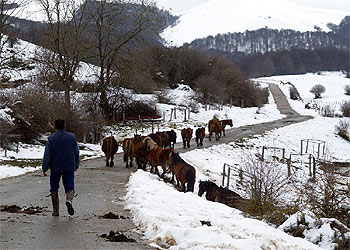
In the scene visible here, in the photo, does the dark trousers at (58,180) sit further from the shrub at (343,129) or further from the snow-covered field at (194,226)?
the shrub at (343,129)

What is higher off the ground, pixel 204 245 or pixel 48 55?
pixel 48 55

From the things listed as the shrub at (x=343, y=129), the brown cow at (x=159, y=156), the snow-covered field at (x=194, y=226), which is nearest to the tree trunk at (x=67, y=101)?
the brown cow at (x=159, y=156)

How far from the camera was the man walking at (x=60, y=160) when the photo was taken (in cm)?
734

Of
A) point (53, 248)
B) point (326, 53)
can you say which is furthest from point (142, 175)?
point (326, 53)

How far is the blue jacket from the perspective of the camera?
289 inches

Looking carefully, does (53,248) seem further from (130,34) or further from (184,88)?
(184,88)

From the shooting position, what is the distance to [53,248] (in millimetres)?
5566

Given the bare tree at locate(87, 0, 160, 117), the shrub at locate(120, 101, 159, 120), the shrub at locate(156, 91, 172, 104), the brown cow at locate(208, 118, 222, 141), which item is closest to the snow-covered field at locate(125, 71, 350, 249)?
the brown cow at locate(208, 118, 222, 141)

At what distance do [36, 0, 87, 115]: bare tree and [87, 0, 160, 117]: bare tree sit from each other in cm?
280

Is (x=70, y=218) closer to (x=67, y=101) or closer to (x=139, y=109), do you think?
(x=67, y=101)

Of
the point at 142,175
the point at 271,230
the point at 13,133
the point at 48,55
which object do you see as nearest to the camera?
the point at 271,230

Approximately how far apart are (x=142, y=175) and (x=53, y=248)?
813 centimetres

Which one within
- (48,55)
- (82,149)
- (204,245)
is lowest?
(82,149)

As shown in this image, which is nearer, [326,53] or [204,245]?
[204,245]
